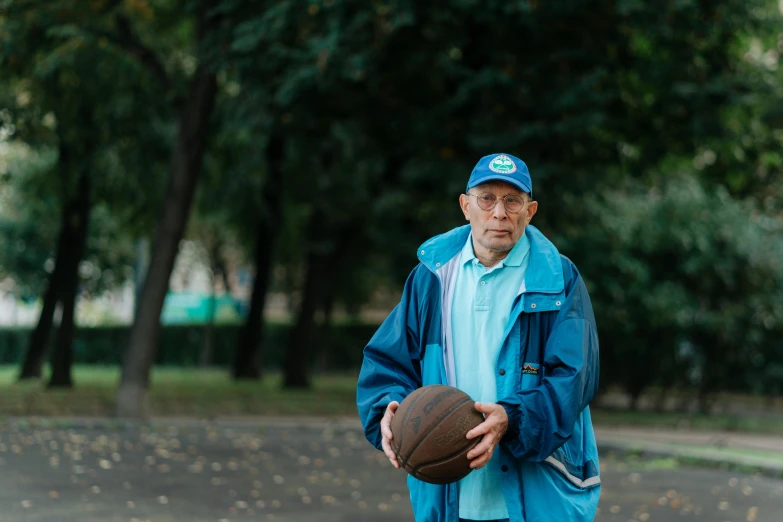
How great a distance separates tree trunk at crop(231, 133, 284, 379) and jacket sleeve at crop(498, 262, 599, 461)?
21.6 meters

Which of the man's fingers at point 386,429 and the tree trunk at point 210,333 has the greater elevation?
the man's fingers at point 386,429

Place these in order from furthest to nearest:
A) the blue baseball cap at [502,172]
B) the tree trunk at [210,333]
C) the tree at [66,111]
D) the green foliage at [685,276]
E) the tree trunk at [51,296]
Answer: the tree trunk at [210,333] < the tree trunk at [51,296] < the green foliage at [685,276] < the tree at [66,111] < the blue baseball cap at [502,172]

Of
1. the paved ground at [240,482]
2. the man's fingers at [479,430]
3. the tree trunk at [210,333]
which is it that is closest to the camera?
the man's fingers at [479,430]

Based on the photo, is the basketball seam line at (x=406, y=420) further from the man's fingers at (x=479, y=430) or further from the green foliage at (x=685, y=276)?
the green foliage at (x=685, y=276)

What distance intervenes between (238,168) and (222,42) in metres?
8.14

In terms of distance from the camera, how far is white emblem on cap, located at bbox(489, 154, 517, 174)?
3.92 metres

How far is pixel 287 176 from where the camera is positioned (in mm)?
25984

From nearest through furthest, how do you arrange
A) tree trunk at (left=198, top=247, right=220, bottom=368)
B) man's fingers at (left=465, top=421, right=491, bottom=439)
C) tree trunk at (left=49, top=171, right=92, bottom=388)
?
man's fingers at (left=465, top=421, right=491, bottom=439) < tree trunk at (left=49, top=171, right=92, bottom=388) < tree trunk at (left=198, top=247, right=220, bottom=368)

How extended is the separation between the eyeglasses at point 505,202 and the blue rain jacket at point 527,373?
0.52ft

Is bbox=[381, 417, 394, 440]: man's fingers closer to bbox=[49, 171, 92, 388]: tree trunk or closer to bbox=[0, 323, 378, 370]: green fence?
bbox=[49, 171, 92, 388]: tree trunk

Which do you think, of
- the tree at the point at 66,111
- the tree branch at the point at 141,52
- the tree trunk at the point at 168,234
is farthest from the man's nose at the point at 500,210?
the tree branch at the point at 141,52

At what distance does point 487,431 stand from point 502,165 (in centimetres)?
93

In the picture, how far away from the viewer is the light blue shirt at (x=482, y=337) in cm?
383

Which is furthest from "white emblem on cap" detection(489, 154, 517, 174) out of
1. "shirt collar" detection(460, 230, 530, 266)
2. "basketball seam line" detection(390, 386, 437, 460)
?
"basketball seam line" detection(390, 386, 437, 460)
